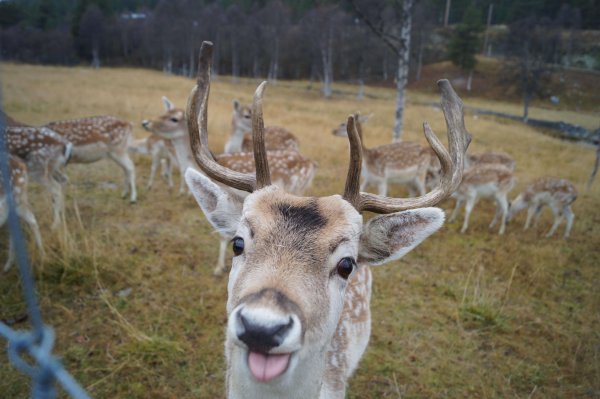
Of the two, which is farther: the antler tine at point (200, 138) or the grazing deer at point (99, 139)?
the grazing deer at point (99, 139)

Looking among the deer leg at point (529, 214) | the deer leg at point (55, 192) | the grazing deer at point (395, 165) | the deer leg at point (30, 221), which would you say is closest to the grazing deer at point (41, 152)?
the deer leg at point (55, 192)

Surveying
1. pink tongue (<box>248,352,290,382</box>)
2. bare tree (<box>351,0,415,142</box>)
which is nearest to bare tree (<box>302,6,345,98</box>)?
bare tree (<box>351,0,415,142</box>)

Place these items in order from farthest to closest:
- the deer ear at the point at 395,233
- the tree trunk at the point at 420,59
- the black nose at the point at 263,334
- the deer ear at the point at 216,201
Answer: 1. the tree trunk at the point at 420,59
2. the deer ear at the point at 216,201
3. the deer ear at the point at 395,233
4. the black nose at the point at 263,334

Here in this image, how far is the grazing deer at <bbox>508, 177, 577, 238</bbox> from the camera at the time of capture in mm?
7324

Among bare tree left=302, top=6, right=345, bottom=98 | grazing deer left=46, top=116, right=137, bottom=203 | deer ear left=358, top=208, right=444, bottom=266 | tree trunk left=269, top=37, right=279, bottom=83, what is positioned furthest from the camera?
tree trunk left=269, top=37, right=279, bottom=83

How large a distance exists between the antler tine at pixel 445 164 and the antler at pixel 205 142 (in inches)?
26.4

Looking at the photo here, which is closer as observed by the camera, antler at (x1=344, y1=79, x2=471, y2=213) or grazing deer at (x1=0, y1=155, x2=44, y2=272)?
antler at (x1=344, y1=79, x2=471, y2=213)

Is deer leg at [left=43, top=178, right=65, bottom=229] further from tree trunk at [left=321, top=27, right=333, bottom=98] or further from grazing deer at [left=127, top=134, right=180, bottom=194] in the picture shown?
tree trunk at [left=321, top=27, right=333, bottom=98]

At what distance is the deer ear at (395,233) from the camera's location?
221 centimetres

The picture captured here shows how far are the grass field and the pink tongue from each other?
224cm

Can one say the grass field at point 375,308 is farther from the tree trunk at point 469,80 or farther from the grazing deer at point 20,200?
the tree trunk at point 469,80

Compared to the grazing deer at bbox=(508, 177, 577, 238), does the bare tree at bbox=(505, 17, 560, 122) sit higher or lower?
higher

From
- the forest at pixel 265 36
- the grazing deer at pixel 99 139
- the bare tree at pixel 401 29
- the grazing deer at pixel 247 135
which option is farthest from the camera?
the forest at pixel 265 36

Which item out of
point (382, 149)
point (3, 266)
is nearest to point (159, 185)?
point (3, 266)
